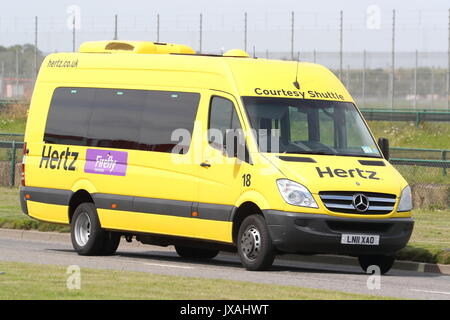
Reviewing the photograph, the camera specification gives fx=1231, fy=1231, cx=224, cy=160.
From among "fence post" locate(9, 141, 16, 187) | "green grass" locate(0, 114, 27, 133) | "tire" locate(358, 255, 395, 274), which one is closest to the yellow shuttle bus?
"tire" locate(358, 255, 395, 274)

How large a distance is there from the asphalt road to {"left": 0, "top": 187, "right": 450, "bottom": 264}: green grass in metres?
0.67

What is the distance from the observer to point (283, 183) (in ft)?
51.1

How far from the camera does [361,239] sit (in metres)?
15.8

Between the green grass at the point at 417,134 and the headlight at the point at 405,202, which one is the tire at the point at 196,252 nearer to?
the headlight at the point at 405,202

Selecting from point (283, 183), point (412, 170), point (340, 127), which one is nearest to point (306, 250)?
point (283, 183)

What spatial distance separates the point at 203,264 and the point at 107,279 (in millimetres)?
4140

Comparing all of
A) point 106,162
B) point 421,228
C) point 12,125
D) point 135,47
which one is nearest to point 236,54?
point 135,47

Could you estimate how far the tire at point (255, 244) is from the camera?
15.8 metres

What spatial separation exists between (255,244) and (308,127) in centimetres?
187

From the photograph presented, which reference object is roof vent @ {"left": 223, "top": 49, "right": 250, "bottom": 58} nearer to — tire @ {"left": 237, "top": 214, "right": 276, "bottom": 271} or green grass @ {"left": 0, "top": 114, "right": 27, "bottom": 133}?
tire @ {"left": 237, "top": 214, "right": 276, "bottom": 271}

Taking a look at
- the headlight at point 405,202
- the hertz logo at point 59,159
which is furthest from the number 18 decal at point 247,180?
the hertz logo at point 59,159

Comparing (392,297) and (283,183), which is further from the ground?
(283,183)
